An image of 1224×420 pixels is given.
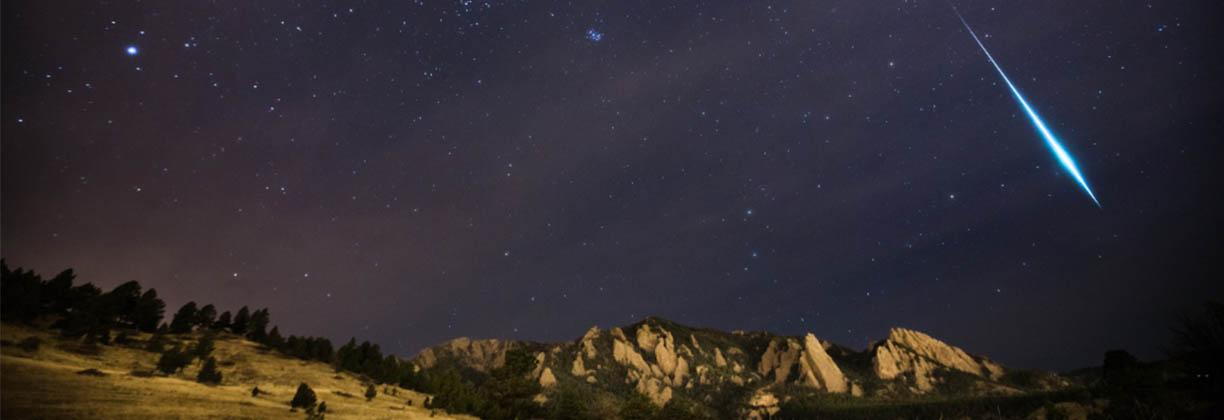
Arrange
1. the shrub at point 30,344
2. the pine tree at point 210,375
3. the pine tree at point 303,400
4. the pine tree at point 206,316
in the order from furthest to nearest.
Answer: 1. the pine tree at point 206,316
2. the pine tree at point 210,375
3. the pine tree at point 303,400
4. the shrub at point 30,344

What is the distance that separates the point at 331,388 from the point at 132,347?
12.4 m

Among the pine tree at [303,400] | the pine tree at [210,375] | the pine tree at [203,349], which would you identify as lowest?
the pine tree at [303,400]

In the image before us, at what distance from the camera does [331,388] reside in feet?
120

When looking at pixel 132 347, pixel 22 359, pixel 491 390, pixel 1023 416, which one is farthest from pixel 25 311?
pixel 1023 416

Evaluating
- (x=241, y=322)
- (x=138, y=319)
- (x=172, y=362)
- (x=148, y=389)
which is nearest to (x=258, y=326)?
(x=241, y=322)

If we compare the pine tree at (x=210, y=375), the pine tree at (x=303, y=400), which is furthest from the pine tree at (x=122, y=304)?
the pine tree at (x=303, y=400)

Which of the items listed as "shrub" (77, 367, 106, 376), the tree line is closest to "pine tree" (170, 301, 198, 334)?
the tree line

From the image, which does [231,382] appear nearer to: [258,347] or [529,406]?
[258,347]

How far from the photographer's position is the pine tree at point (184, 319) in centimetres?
4603

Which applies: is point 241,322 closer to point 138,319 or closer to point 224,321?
point 224,321

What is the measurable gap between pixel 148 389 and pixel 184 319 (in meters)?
30.2

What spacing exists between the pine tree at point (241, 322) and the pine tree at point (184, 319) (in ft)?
11.4

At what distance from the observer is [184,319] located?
47.6 metres

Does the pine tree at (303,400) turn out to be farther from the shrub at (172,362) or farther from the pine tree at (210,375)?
the shrub at (172,362)
